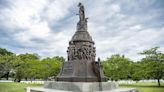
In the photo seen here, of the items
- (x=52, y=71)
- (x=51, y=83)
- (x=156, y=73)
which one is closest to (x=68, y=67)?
(x=51, y=83)

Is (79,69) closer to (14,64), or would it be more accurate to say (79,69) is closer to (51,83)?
(51,83)

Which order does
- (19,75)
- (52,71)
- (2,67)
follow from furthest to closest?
(19,75) → (52,71) → (2,67)

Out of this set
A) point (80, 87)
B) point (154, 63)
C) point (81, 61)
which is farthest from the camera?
point (154, 63)

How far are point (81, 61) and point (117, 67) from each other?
69.4 ft

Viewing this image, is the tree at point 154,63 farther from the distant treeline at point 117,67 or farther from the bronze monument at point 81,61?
the bronze monument at point 81,61

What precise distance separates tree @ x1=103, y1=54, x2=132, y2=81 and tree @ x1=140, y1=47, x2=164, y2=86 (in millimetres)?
4173

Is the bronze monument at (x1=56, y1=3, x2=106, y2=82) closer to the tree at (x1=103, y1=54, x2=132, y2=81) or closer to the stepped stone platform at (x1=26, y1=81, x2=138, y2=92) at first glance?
the stepped stone platform at (x1=26, y1=81, x2=138, y2=92)

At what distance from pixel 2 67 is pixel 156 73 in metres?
23.3

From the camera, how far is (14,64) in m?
33.2

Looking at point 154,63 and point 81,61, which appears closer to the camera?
point 81,61

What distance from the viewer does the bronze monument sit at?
11438 millimetres

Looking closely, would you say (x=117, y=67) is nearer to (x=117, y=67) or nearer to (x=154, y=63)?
(x=117, y=67)

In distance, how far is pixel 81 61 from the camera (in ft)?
38.7

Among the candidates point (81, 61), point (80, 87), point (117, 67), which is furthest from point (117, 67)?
point (80, 87)
